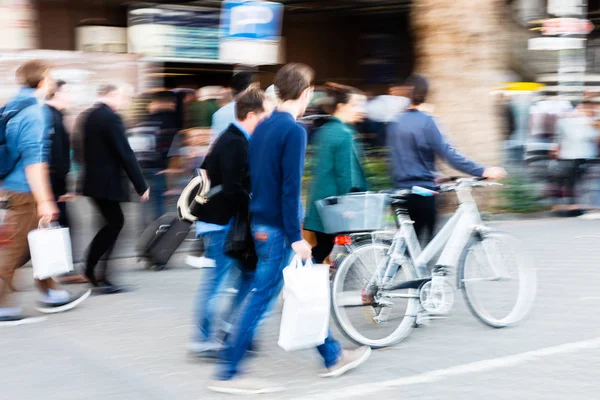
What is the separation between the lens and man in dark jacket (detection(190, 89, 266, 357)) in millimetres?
5781

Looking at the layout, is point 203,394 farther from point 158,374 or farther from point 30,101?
point 30,101

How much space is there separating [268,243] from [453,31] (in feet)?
26.0

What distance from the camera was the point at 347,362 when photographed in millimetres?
5637

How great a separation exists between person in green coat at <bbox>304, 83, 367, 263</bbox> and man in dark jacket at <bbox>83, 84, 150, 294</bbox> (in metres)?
1.75

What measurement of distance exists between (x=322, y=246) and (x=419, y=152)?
0.99m

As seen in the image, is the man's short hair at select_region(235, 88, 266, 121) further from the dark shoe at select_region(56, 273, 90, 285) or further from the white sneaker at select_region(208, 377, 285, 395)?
the dark shoe at select_region(56, 273, 90, 285)

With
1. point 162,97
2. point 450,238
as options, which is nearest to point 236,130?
point 450,238

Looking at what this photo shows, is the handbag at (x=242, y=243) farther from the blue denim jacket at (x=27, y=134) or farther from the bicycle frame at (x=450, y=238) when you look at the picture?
the blue denim jacket at (x=27, y=134)

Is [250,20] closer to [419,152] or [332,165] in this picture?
[332,165]

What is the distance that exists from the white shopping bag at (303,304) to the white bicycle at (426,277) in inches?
37.8

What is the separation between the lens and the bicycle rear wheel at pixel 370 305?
20.3 feet

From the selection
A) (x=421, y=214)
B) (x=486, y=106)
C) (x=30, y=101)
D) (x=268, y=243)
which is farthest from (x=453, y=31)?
(x=268, y=243)

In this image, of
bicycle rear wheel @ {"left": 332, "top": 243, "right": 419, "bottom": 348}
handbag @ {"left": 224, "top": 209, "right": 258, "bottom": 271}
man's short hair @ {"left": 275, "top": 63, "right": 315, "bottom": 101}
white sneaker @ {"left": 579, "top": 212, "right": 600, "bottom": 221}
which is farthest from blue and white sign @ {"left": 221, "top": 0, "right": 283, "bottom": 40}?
white sneaker @ {"left": 579, "top": 212, "right": 600, "bottom": 221}

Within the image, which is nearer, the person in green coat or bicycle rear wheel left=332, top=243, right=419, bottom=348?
bicycle rear wheel left=332, top=243, right=419, bottom=348
